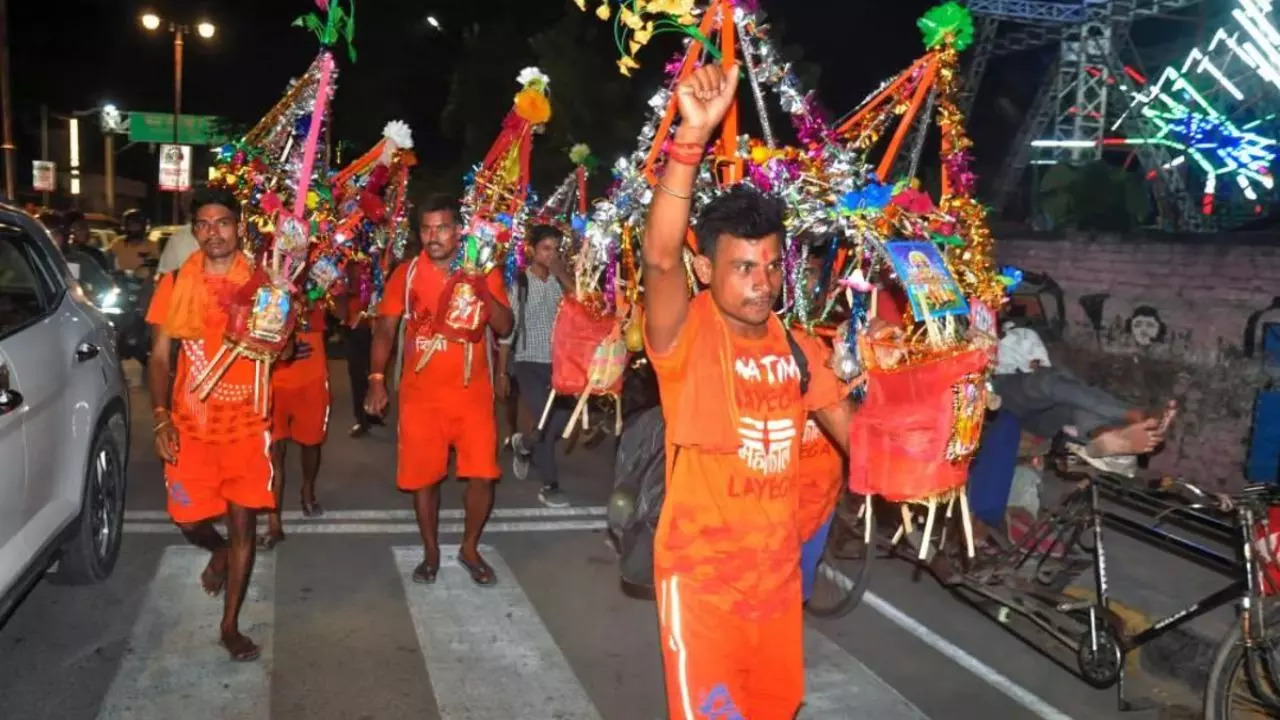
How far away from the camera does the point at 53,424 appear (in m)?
5.02

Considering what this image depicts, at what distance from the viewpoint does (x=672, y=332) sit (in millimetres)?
3074

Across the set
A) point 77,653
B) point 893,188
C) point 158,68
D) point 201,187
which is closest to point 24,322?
point 201,187

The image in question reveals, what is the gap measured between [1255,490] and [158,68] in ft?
132

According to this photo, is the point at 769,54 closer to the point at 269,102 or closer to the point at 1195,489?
the point at 1195,489

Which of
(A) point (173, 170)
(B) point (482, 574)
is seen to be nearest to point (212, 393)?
(B) point (482, 574)

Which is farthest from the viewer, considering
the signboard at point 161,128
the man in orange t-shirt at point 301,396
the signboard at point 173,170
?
the signboard at point 161,128

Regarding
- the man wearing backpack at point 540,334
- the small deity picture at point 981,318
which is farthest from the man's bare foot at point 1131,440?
the man wearing backpack at point 540,334

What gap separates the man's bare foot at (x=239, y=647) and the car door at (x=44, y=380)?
0.86m

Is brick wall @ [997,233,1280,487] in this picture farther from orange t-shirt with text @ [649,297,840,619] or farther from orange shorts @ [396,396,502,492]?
orange t-shirt with text @ [649,297,840,619]

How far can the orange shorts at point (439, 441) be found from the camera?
19.6ft

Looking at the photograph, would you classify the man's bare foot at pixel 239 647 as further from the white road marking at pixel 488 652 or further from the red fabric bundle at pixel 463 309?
the red fabric bundle at pixel 463 309

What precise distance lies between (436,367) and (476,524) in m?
0.94

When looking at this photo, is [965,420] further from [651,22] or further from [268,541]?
[268,541]

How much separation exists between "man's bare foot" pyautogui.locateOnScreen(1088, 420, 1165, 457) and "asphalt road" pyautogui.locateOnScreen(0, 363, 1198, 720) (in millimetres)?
1068
